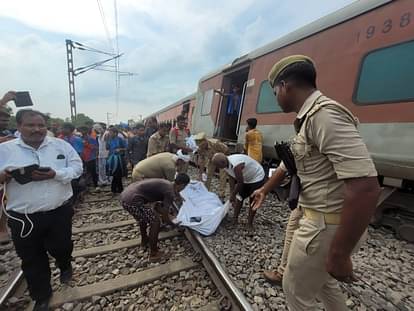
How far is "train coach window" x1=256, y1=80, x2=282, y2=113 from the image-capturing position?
5.23 m

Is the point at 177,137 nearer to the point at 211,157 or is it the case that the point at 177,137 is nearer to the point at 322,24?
the point at 211,157

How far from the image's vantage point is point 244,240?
3.24m

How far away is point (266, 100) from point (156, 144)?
8.84ft

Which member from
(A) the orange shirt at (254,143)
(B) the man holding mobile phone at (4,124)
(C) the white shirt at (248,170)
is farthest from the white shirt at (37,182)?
(A) the orange shirt at (254,143)

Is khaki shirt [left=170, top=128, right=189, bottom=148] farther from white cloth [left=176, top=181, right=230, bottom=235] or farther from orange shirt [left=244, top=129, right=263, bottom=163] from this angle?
white cloth [left=176, top=181, right=230, bottom=235]

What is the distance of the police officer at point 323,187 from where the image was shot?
0.98 m

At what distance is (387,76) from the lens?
3268 millimetres

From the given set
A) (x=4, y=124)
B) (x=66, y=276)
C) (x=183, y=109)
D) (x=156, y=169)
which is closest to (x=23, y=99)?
(x=4, y=124)

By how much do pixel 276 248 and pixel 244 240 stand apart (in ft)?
1.41

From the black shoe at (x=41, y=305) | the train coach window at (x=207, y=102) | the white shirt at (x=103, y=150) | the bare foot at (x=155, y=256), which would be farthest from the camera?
the train coach window at (x=207, y=102)

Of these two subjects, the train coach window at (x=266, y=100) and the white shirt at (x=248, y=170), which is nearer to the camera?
the white shirt at (x=248, y=170)

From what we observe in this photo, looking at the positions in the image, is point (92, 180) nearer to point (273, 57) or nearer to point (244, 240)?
point (244, 240)

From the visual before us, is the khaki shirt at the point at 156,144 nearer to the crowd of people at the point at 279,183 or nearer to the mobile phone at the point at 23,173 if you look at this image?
the crowd of people at the point at 279,183

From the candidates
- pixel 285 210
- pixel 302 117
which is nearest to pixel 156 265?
pixel 302 117
